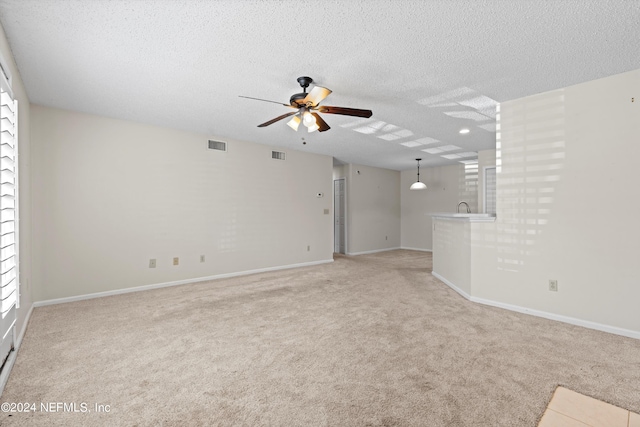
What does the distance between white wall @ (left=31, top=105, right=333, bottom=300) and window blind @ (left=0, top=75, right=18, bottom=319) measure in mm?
1768

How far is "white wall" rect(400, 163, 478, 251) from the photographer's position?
7625mm

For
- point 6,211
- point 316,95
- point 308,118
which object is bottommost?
point 6,211

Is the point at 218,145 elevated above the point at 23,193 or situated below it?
above

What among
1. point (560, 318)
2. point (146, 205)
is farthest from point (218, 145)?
point (560, 318)

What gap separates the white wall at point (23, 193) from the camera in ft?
8.75

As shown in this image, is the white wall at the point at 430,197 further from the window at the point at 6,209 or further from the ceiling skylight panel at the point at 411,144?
the window at the point at 6,209

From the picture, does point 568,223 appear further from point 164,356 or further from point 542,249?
point 164,356

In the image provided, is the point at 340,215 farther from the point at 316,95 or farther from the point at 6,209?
the point at 6,209

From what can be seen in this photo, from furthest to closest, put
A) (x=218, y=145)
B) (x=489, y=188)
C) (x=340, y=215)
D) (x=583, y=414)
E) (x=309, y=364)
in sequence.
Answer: (x=340, y=215) < (x=489, y=188) < (x=218, y=145) < (x=309, y=364) < (x=583, y=414)

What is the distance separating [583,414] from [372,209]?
6.72m

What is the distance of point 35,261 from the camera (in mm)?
3525

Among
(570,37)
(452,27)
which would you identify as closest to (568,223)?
(570,37)

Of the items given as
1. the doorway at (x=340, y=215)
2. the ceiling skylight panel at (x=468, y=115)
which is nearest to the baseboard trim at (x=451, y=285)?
the ceiling skylight panel at (x=468, y=115)

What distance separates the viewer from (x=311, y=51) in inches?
93.2
